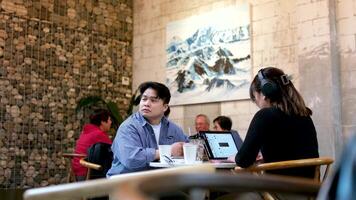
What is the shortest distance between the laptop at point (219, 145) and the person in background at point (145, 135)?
0.60 feet

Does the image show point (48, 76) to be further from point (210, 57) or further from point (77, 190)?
point (77, 190)

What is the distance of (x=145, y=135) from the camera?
10.6 ft

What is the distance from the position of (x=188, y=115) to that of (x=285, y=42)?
1870 mm

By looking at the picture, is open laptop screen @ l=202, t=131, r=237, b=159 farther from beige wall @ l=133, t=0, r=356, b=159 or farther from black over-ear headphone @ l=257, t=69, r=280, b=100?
beige wall @ l=133, t=0, r=356, b=159

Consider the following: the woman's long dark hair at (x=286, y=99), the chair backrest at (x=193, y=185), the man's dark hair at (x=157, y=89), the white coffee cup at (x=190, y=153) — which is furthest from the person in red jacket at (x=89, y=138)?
the chair backrest at (x=193, y=185)

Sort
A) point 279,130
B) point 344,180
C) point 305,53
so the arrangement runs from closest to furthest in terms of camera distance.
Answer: point 344,180, point 279,130, point 305,53

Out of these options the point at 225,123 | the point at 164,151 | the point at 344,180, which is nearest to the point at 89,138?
the point at 225,123

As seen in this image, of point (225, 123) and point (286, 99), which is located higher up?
point (286, 99)

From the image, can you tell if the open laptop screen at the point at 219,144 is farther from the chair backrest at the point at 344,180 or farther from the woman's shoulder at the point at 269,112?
the chair backrest at the point at 344,180

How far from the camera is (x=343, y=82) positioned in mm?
5203

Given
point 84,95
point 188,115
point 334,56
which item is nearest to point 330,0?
point 334,56

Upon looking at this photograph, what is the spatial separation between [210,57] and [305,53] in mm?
1809

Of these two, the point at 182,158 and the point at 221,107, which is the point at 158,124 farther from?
the point at 221,107

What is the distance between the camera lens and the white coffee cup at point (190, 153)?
284 cm
